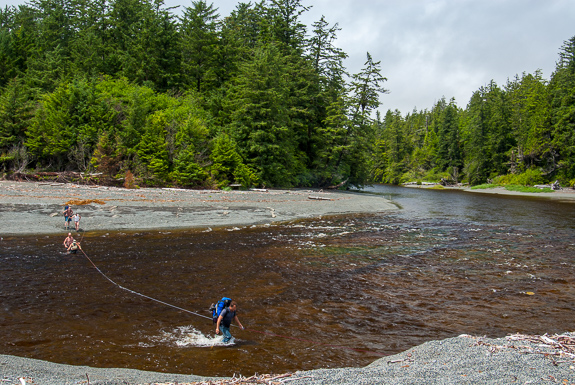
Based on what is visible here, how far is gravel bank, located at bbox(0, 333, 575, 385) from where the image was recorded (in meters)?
4.92

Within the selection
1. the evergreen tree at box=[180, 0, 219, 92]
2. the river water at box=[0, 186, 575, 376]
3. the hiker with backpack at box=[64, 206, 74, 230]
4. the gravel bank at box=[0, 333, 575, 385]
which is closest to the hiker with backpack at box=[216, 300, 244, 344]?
the river water at box=[0, 186, 575, 376]

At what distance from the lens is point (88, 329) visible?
7.63m

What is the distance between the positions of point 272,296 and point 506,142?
257 ft

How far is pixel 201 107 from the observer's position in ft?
143

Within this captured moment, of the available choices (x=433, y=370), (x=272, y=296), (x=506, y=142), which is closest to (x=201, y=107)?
(x=272, y=296)

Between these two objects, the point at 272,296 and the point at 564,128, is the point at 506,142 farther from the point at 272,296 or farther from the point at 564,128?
the point at 272,296

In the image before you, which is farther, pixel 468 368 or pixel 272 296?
pixel 272 296

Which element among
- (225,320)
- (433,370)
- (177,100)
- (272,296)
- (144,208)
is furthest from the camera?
(177,100)

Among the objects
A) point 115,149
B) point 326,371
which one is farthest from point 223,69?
point 326,371

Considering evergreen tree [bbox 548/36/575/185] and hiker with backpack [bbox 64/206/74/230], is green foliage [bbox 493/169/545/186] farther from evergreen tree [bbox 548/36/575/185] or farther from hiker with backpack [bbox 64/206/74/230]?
hiker with backpack [bbox 64/206/74/230]

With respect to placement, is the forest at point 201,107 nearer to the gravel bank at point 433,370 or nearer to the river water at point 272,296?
the river water at point 272,296

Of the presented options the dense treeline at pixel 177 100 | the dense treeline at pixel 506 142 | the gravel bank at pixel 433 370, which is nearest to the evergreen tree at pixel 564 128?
the dense treeline at pixel 506 142

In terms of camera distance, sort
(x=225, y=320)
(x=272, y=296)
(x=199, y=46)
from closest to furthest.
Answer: (x=225, y=320), (x=272, y=296), (x=199, y=46)

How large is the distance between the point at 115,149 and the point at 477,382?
36.4m
